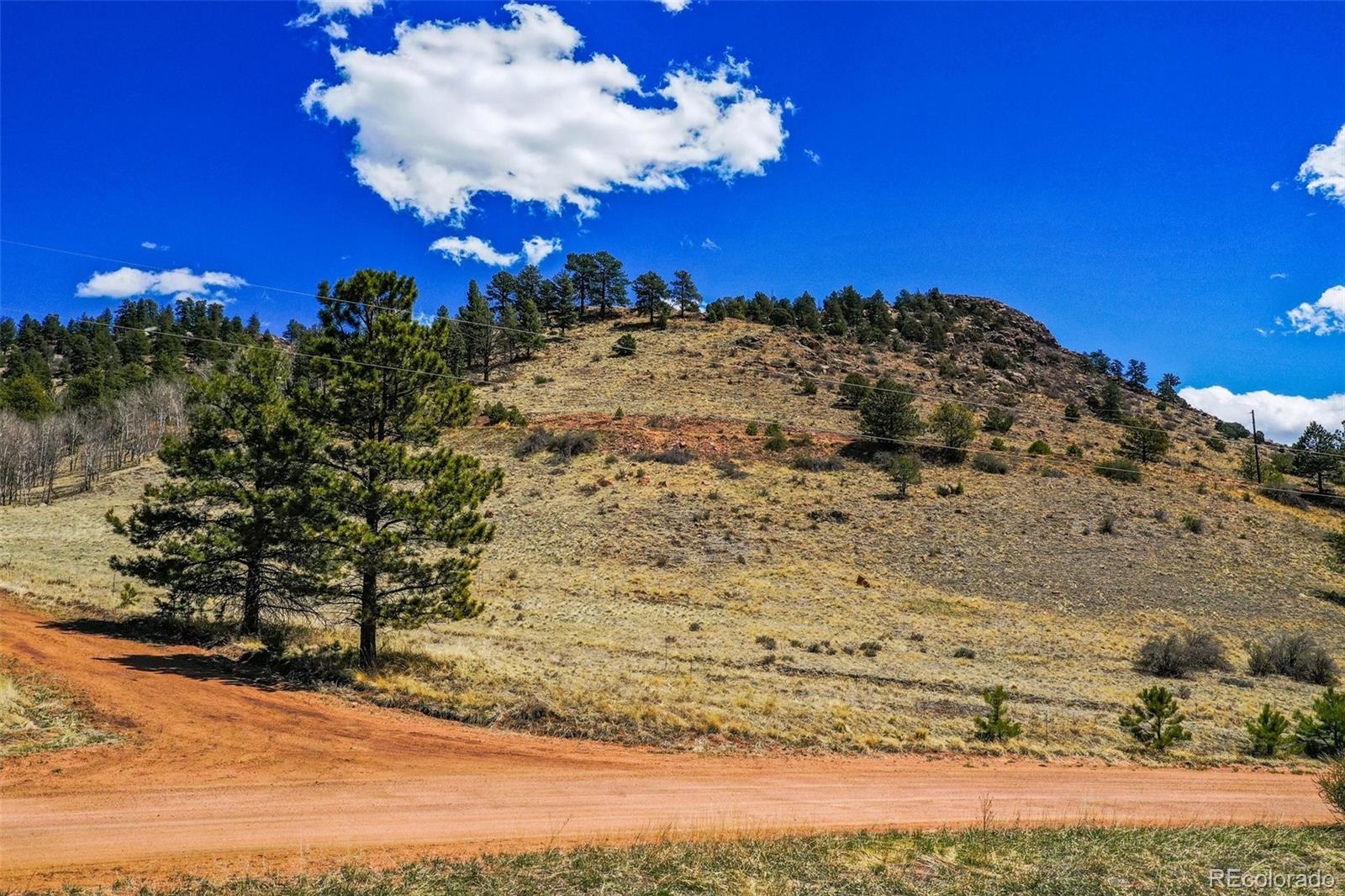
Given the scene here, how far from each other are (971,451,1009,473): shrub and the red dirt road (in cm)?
3573

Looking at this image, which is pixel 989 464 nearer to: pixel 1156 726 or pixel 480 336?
pixel 1156 726

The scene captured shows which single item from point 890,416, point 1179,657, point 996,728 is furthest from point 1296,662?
point 890,416

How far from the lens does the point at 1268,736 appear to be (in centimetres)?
1662

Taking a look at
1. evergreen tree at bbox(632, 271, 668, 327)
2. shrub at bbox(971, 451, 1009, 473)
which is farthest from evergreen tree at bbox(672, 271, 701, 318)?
shrub at bbox(971, 451, 1009, 473)

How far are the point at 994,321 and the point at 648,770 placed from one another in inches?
4380

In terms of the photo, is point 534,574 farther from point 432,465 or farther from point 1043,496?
point 1043,496

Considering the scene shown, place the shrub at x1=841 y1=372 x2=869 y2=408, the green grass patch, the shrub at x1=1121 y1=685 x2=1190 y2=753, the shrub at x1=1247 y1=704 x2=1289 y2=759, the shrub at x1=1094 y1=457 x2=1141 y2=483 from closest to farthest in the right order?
the green grass patch
the shrub at x1=1121 y1=685 x2=1190 y2=753
the shrub at x1=1247 y1=704 x2=1289 y2=759
the shrub at x1=1094 y1=457 x2=1141 y2=483
the shrub at x1=841 y1=372 x2=869 y2=408

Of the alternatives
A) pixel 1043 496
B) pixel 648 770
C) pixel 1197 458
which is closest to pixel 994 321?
pixel 1197 458

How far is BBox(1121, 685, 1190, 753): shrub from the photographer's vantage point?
1625cm

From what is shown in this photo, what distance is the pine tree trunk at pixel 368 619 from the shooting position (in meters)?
17.0

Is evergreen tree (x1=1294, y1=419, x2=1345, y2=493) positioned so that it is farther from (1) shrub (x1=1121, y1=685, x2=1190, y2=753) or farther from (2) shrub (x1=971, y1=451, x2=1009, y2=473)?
(1) shrub (x1=1121, y1=685, x2=1190, y2=753)

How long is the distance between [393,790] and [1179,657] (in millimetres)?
28579

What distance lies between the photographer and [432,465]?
56.6 ft

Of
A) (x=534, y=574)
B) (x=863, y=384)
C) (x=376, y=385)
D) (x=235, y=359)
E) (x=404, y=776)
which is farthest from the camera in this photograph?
(x=863, y=384)
